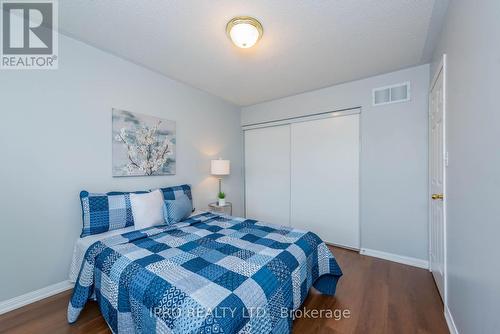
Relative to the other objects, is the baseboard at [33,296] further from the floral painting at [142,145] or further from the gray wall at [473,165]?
the gray wall at [473,165]

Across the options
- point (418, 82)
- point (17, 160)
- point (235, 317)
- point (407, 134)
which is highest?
point (418, 82)

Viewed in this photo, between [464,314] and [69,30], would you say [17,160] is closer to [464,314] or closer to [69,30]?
[69,30]

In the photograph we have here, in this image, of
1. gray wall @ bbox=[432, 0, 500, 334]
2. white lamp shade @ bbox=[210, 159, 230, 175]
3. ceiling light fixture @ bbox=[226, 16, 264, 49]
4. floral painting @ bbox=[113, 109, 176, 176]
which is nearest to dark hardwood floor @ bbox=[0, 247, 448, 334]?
gray wall @ bbox=[432, 0, 500, 334]

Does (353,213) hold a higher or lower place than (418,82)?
lower

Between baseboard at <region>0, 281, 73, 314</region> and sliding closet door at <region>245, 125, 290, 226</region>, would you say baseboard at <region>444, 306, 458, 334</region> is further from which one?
baseboard at <region>0, 281, 73, 314</region>

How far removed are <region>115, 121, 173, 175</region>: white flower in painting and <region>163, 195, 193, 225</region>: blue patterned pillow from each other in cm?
61

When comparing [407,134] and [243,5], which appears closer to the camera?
[243,5]

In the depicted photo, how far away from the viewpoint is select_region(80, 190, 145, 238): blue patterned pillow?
1.91 m

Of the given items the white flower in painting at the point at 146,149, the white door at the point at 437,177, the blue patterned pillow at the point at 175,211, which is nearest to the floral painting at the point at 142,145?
the white flower in painting at the point at 146,149

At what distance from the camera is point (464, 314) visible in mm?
1246

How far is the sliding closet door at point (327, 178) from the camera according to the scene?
2973 millimetres

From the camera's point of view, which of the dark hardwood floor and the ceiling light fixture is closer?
the dark hardwood floor

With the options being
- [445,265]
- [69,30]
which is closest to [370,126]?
[445,265]

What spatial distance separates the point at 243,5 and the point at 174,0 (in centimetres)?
52
